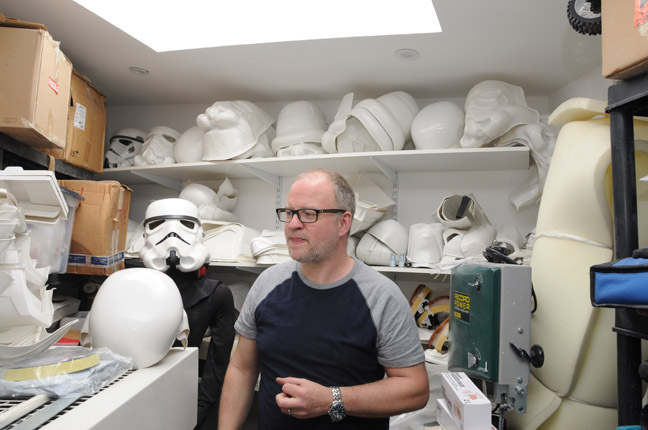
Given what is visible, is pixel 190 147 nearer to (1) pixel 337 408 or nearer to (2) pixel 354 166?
(2) pixel 354 166

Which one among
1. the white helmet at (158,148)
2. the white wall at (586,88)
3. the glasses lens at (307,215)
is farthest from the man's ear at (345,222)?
the white helmet at (158,148)

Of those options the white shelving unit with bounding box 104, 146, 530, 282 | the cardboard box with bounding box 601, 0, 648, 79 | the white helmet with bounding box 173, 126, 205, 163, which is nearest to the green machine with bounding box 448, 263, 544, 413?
the cardboard box with bounding box 601, 0, 648, 79

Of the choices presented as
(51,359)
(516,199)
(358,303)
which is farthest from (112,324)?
(516,199)

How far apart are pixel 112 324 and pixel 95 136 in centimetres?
206

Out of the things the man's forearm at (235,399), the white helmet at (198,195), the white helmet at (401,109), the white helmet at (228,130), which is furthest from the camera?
the white helmet at (198,195)

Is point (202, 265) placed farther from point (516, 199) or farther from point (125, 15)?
point (516, 199)

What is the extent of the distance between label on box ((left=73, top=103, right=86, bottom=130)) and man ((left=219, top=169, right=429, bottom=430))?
1.81 meters

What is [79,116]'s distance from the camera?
270 centimetres

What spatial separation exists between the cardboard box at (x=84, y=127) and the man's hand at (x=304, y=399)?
191cm

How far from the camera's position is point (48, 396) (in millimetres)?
999

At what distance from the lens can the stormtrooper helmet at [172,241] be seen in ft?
7.85

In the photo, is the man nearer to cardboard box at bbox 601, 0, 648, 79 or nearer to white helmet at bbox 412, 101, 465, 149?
cardboard box at bbox 601, 0, 648, 79

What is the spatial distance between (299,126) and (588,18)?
185 centimetres

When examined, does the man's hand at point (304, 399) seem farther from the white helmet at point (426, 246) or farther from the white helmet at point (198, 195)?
the white helmet at point (198, 195)
